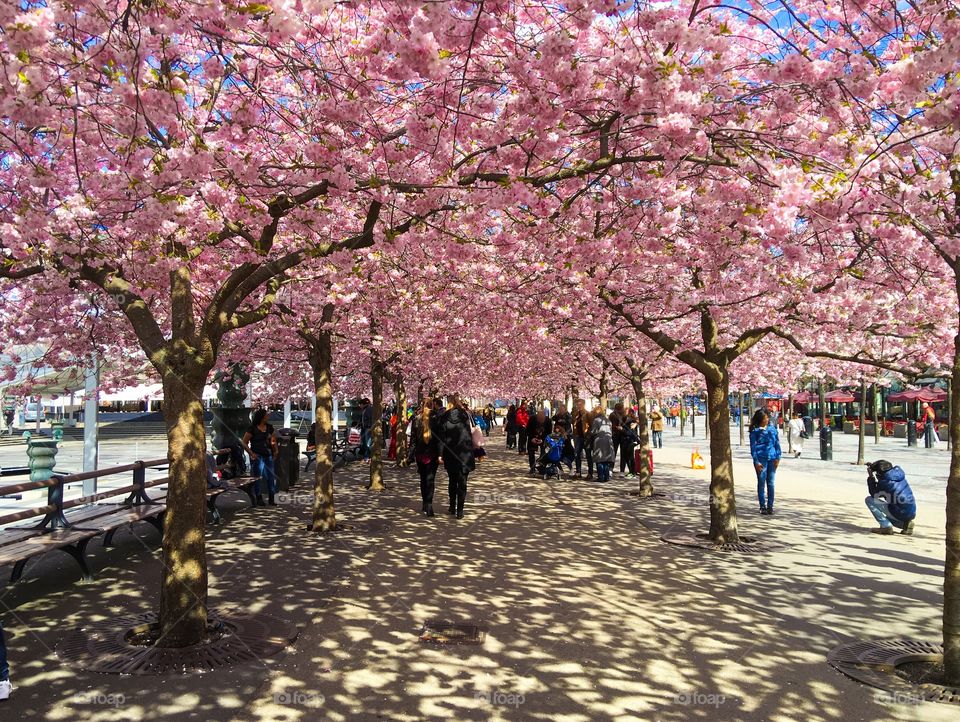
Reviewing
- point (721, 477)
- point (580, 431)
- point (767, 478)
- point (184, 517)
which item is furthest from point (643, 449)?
point (184, 517)

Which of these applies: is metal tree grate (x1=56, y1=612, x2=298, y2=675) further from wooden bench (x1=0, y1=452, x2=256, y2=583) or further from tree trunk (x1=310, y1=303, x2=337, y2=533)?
tree trunk (x1=310, y1=303, x2=337, y2=533)

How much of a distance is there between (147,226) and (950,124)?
20.5 feet

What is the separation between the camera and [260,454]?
1515cm

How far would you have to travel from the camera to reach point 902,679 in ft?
17.9

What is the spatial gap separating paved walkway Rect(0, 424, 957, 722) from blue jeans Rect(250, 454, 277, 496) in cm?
159

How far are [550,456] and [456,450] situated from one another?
25.6 feet

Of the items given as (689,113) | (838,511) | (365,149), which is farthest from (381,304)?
(689,113)

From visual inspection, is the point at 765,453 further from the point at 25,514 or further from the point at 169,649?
the point at 25,514

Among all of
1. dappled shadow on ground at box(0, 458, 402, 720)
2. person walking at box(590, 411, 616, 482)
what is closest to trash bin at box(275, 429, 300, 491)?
dappled shadow on ground at box(0, 458, 402, 720)

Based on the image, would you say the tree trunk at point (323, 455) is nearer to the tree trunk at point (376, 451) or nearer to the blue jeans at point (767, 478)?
the tree trunk at point (376, 451)

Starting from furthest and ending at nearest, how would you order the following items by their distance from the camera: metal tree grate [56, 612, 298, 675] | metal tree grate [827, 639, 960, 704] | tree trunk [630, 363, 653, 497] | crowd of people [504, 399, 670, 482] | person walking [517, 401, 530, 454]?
person walking [517, 401, 530, 454], crowd of people [504, 399, 670, 482], tree trunk [630, 363, 653, 497], metal tree grate [56, 612, 298, 675], metal tree grate [827, 639, 960, 704]

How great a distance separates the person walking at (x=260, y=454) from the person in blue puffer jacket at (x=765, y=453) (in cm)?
958

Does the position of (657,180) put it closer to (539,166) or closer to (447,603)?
(539,166)

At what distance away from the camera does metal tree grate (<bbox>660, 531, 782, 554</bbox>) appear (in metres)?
10.4
